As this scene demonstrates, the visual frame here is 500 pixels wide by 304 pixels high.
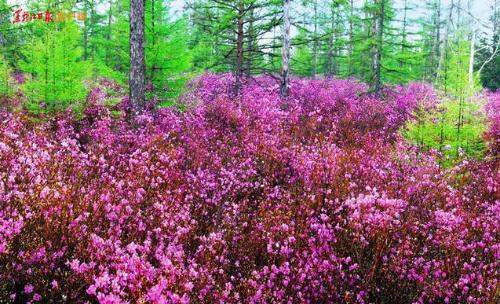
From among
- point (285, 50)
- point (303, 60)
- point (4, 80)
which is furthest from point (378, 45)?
point (4, 80)

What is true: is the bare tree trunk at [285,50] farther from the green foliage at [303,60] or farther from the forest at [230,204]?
the green foliage at [303,60]

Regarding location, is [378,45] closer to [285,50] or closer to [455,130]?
[285,50]

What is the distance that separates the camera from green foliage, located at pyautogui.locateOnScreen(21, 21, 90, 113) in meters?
8.62

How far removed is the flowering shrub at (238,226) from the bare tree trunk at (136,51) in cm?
172

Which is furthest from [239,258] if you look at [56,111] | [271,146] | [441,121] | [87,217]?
[56,111]

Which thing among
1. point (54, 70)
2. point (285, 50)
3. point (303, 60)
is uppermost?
point (303, 60)

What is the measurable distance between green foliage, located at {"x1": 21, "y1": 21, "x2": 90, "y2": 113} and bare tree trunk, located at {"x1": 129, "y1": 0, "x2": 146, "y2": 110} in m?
1.45

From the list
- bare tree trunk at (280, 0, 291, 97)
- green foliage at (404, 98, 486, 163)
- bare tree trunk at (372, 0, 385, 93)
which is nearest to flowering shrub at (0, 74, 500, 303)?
green foliage at (404, 98, 486, 163)

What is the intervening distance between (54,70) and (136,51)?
2054mm

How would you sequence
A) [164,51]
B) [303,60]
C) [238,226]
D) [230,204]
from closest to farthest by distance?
[238,226] < [230,204] < [164,51] < [303,60]

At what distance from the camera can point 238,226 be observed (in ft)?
14.9

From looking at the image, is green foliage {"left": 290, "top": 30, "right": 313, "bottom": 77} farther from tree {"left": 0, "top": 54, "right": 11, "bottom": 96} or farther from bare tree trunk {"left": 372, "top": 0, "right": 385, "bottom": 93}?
tree {"left": 0, "top": 54, "right": 11, "bottom": 96}

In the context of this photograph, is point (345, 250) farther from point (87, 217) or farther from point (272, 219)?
point (87, 217)

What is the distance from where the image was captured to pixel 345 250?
4.02 meters
